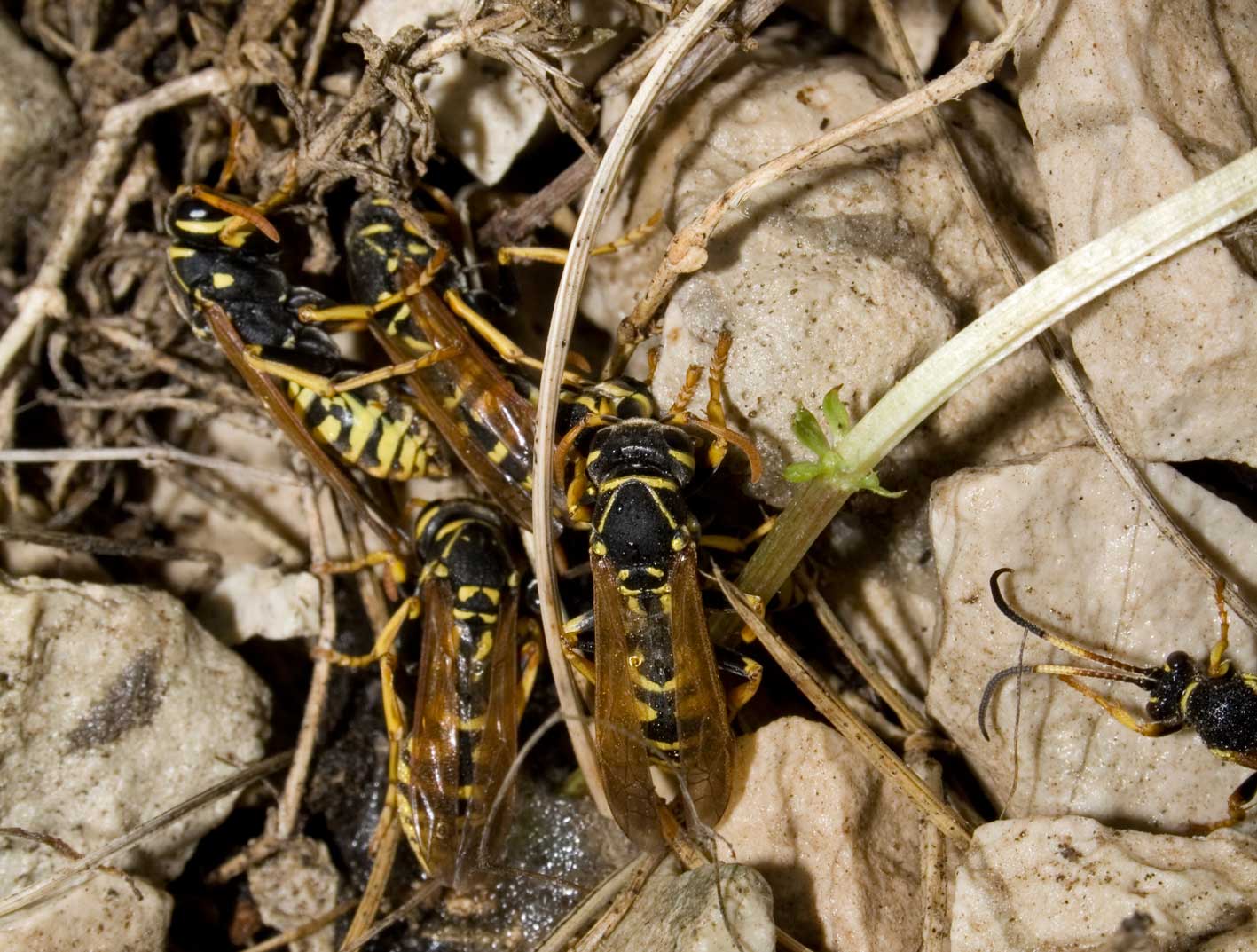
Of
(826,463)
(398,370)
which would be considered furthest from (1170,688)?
(398,370)

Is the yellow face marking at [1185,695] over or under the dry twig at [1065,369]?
under

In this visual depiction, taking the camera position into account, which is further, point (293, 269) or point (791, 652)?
point (293, 269)

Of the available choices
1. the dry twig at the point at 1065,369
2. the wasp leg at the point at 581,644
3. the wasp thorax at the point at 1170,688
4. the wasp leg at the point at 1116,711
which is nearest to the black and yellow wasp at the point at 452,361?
the wasp leg at the point at 581,644

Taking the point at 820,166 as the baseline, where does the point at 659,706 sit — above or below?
below

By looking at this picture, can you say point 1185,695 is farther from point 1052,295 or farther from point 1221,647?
point 1052,295

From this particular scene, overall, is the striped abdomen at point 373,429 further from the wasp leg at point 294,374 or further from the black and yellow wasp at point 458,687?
the black and yellow wasp at point 458,687

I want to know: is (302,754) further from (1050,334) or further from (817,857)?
(1050,334)


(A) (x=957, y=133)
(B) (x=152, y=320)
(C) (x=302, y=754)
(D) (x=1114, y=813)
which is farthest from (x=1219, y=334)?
(B) (x=152, y=320)
